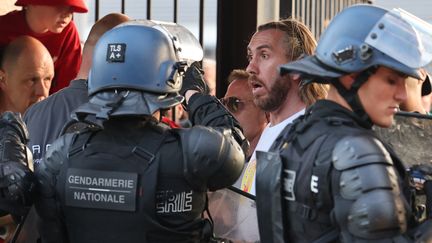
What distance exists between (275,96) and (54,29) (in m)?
1.64

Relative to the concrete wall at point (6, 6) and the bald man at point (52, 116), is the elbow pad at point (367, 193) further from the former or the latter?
the concrete wall at point (6, 6)

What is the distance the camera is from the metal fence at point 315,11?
656cm

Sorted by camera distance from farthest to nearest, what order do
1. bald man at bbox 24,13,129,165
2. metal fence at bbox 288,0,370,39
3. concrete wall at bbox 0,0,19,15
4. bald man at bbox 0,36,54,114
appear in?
metal fence at bbox 288,0,370,39 < concrete wall at bbox 0,0,19,15 < bald man at bbox 0,36,54,114 < bald man at bbox 24,13,129,165

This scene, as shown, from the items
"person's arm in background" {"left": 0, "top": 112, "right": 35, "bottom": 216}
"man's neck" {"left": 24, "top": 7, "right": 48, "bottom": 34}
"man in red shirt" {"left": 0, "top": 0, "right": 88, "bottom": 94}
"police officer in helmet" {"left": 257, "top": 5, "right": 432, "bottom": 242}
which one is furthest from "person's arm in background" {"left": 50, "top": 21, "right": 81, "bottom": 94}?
"police officer in helmet" {"left": 257, "top": 5, "right": 432, "bottom": 242}

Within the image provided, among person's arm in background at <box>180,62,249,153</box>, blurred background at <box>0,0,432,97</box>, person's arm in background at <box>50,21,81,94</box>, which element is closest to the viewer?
person's arm in background at <box>180,62,249,153</box>

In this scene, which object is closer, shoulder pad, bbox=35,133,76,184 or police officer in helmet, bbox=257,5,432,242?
police officer in helmet, bbox=257,5,432,242

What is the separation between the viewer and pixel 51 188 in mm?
3150

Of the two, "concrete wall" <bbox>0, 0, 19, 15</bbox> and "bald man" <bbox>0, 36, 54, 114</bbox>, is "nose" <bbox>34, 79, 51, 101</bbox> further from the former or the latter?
"concrete wall" <bbox>0, 0, 19, 15</bbox>

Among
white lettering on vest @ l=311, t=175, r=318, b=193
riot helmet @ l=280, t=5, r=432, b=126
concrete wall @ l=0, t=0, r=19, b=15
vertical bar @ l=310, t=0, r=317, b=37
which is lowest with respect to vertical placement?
vertical bar @ l=310, t=0, r=317, b=37

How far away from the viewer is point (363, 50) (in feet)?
8.90

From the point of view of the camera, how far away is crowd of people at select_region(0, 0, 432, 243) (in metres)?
2.61

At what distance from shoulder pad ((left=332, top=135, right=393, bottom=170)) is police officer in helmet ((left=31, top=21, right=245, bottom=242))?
52 centimetres

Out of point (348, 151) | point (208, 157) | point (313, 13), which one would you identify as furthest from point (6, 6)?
point (348, 151)

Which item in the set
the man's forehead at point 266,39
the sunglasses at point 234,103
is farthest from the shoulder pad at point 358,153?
the sunglasses at point 234,103
